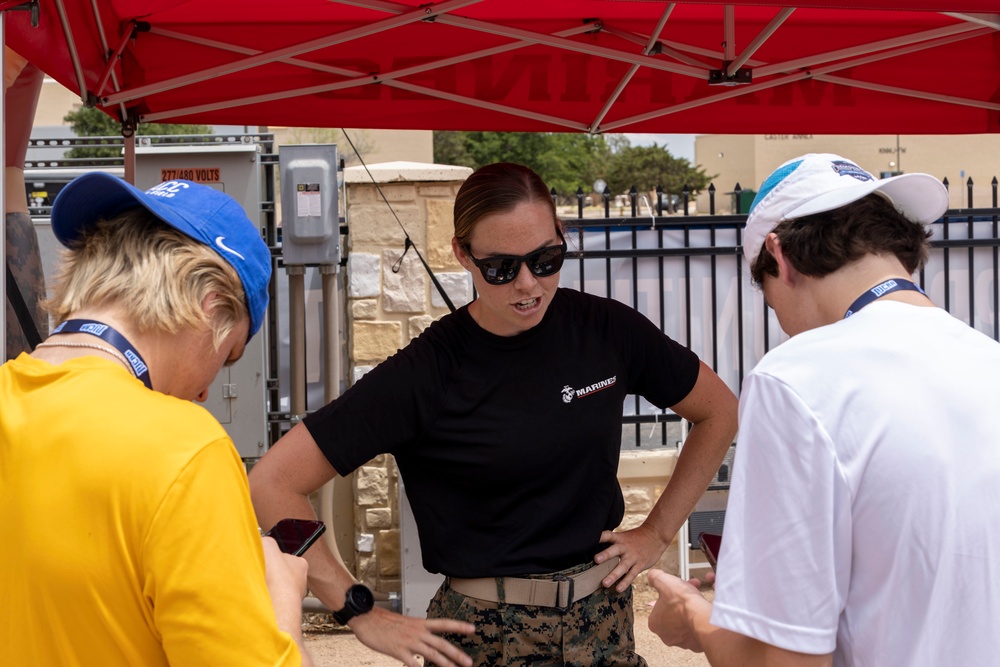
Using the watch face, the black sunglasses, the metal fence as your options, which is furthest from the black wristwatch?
the metal fence

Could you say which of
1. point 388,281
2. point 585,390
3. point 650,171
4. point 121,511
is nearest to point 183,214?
point 121,511

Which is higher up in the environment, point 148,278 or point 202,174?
point 202,174

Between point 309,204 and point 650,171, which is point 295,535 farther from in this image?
point 650,171

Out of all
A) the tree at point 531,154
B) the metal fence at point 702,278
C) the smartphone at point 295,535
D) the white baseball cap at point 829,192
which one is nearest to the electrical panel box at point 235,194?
the metal fence at point 702,278

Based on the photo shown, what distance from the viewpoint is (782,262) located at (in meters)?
1.56

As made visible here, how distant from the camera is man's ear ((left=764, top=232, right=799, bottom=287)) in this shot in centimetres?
156

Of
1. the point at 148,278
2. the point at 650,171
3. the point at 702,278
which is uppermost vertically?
the point at 650,171

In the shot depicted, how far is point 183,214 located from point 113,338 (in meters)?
0.20

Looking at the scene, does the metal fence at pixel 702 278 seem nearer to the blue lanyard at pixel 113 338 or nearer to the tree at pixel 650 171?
the blue lanyard at pixel 113 338

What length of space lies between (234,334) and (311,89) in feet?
6.93

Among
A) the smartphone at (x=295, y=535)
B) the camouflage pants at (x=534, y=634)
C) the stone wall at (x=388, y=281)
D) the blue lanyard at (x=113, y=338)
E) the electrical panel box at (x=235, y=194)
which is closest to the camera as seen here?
the blue lanyard at (x=113, y=338)

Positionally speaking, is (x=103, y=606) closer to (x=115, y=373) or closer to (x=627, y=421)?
(x=115, y=373)

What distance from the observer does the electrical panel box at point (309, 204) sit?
4.83 metres

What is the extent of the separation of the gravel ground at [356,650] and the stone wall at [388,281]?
0.31 metres
